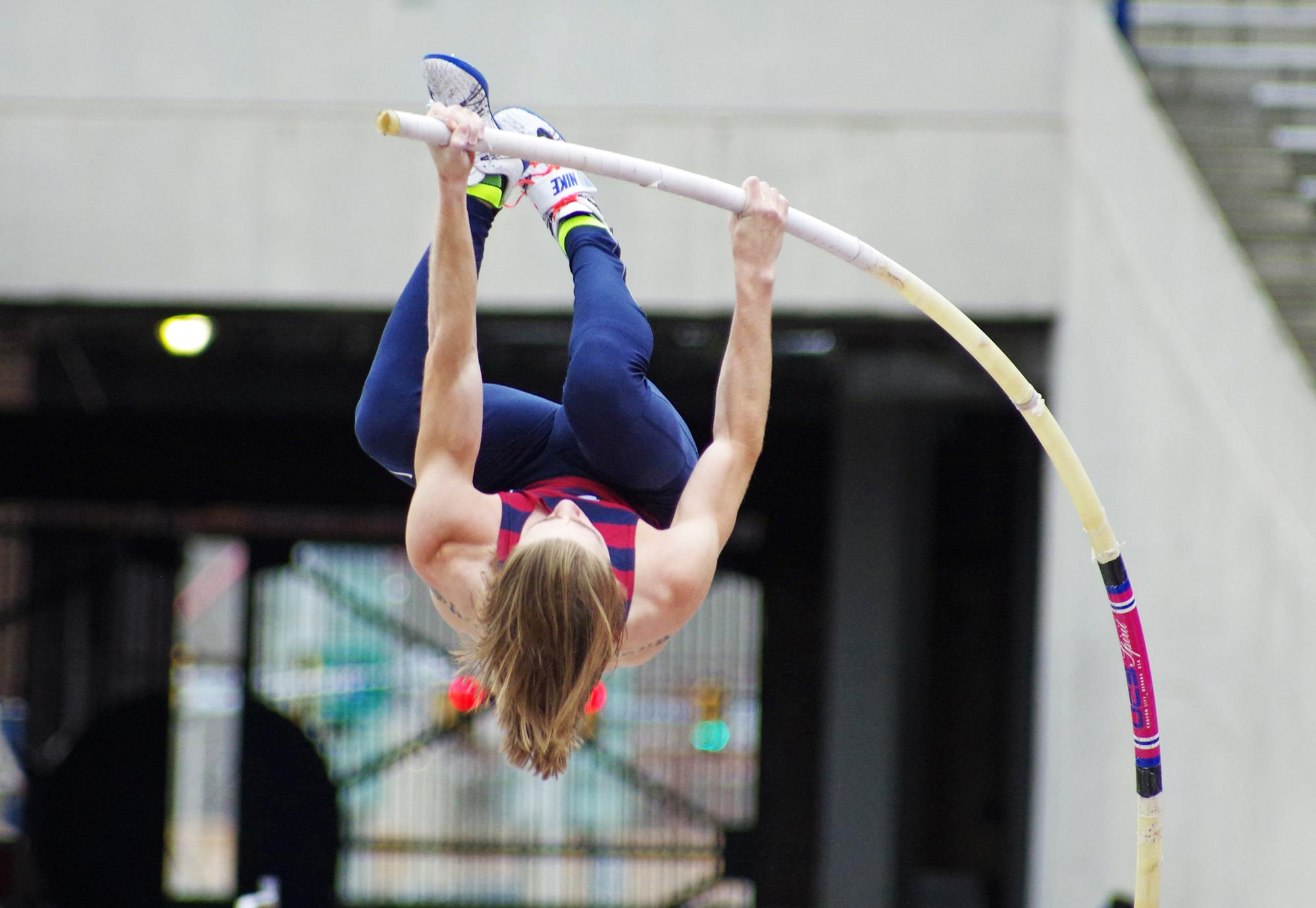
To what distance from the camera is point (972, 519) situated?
31.8 feet

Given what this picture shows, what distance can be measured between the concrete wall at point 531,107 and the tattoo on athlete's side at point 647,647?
9.55ft

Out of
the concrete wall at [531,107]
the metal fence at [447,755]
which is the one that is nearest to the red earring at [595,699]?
the concrete wall at [531,107]

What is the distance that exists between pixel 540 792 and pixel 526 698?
7924 mm

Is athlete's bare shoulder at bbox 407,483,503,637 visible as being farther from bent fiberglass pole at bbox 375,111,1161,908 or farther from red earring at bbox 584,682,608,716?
bent fiberglass pole at bbox 375,111,1161,908

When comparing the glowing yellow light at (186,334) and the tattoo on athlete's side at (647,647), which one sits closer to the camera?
the tattoo on athlete's side at (647,647)

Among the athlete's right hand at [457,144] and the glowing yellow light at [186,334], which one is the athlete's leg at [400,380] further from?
the glowing yellow light at [186,334]

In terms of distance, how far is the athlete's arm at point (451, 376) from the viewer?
2305mm

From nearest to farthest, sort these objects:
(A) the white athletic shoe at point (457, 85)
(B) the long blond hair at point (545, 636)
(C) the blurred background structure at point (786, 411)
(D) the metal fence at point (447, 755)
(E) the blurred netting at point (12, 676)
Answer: (B) the long blond hair at point (545, 636), (A) the white athletic shoe at point (457, 85), (C) the blurred background structure at point (786, 411), (E) the blurred netting at point (12, 676), (D) the metal fence at point (447, 755)

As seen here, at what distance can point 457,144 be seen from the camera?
2.27 metres

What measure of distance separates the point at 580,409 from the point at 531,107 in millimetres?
3263

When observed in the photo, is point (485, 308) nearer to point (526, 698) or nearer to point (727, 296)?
point (727, 296)

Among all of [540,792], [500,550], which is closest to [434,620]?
[540,792]

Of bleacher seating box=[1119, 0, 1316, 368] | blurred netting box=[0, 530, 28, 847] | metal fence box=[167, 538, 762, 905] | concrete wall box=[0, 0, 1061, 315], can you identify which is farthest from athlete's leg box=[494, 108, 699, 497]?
blurred netting box=[0, 530, 28, 847]

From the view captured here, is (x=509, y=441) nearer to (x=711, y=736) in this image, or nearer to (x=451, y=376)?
(x=451, y=376)
